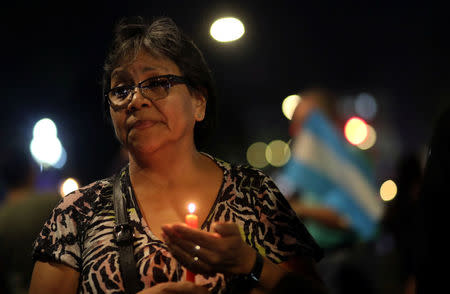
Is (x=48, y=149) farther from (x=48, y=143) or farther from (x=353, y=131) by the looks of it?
(x=353, y=131)

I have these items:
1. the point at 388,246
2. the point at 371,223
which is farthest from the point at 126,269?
the point at 388,246

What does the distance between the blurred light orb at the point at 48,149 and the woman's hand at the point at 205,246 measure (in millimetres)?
10608

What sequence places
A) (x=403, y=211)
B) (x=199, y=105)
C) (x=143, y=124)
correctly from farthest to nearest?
1. (x=403, y=211)
2. (x=199, y=105)
3. (x=143, y=124)

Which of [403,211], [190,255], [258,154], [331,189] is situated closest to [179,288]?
[190,255]

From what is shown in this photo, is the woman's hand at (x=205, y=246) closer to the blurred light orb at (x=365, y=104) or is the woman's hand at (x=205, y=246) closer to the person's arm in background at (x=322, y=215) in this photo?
the person's arm in background at (x=322, y=215)

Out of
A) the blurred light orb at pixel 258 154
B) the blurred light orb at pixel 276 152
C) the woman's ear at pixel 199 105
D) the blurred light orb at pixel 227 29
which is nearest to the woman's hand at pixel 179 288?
the woman's ear at pixel 199 105

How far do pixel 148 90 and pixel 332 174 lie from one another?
2748mm

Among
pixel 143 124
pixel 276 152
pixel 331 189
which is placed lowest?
pixel 276 152

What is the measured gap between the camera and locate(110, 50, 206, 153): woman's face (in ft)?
8.62

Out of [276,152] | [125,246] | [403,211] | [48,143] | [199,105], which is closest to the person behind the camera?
[125,246]

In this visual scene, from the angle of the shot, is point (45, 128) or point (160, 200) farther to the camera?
point (45, 128)

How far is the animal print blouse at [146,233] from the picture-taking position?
2.42m

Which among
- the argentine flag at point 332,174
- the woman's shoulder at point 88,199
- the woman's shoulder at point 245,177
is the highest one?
the woman's shoulder at point 245,177

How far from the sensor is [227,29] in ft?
22.3
